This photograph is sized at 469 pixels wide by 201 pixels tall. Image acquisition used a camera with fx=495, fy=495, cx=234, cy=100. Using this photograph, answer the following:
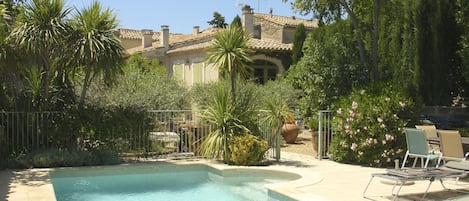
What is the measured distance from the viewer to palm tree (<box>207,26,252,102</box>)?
40.8 feet

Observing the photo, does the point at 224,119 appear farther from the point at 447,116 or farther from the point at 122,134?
the point at 447,116

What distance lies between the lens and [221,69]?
1253 centimetres

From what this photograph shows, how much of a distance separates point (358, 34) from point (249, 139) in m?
4.88

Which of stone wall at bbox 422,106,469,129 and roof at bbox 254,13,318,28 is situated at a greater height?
roof at bbox 254,13,318,28

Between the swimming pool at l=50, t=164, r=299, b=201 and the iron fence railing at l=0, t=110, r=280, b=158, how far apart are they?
3.56ft

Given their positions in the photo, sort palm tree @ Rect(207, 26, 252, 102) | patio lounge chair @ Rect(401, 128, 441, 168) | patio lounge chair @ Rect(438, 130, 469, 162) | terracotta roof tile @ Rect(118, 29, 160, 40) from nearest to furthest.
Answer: patio lounge chair @ Rect(438, 130, 469, 162) < patio lounge chair @ Rect(401, 128, 441, 168) < palm tree @ Rect(207, 26, 252, 102) < terracotta roof tile @ Rect(118, 29, 160, 40)

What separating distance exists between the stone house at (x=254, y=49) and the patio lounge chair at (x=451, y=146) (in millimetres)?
18654

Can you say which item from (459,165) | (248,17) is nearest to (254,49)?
(248,17)

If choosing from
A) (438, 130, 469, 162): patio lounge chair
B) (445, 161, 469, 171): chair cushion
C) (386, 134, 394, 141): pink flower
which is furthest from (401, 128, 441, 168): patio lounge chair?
(386, 134, 394, 141): pink flower

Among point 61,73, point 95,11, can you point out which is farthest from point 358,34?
point 61,73

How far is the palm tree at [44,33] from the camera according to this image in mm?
11031

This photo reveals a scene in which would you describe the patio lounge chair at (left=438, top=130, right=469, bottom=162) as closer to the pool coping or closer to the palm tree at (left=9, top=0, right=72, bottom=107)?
the pool coping

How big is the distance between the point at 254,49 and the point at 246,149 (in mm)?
16406

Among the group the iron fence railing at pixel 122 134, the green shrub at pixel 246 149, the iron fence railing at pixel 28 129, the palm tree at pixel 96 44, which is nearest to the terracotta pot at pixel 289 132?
the iron fence railing at pixel 122 134
